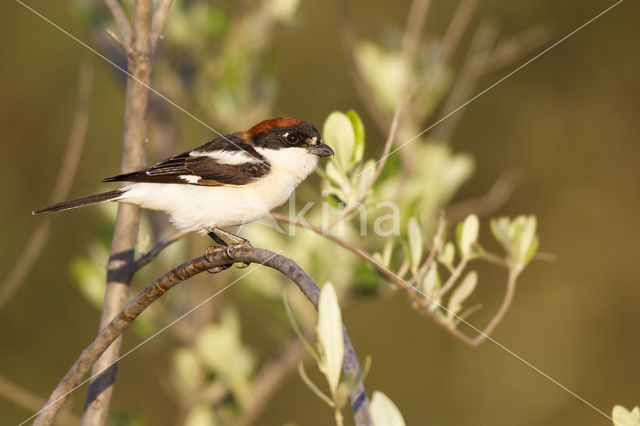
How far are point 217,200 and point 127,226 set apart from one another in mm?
571

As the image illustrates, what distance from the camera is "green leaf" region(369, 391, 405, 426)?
134 cm

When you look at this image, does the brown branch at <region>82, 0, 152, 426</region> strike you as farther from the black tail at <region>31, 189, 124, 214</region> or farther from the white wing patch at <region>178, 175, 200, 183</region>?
the white wing patch at <region>178, 175, 200, 183</region>

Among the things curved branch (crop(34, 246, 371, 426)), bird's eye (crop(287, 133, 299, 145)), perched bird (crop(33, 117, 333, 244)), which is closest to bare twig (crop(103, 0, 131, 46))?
perched bird (crop(33, 117, 333, 244))

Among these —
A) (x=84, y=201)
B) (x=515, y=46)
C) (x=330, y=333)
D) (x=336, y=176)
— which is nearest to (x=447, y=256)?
(x=336, y=176)

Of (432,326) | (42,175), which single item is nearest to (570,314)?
(432,326)

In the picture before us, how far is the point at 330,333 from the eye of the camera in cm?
141

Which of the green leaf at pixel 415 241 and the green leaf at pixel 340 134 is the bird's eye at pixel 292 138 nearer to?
A: the green leaf at pixel 340 134

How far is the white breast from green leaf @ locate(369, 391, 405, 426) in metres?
1.47

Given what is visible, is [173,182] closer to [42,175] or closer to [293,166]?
[293,166]

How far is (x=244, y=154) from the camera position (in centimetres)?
313

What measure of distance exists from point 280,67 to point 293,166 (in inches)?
136

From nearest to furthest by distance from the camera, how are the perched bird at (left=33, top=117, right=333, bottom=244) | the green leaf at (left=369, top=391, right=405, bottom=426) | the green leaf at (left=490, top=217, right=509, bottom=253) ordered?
the green leaf at (left=369, top=391, right=405, bottom=426), the green leaf at (left=490, top=217, right=509, bottom=253), the perched bird at (left=33, top=117, right=333, bottom=244)

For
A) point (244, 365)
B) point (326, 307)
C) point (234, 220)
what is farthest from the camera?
point (244, 365)

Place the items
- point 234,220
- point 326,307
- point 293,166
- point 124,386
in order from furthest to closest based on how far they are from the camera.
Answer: point 124,386 → point 293,166 → point 234,220 → point 326,307
